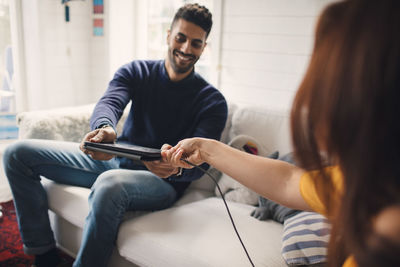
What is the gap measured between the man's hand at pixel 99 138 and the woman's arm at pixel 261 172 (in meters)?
0.41

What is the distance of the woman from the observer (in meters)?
0.50

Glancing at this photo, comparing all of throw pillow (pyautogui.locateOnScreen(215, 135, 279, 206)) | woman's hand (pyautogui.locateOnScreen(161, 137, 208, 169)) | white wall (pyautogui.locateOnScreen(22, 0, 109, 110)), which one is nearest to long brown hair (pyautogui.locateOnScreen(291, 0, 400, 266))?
woman's hand (pyautogui.locateOnScreen(161, 137, 208, 169))

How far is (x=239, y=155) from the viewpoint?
1024 millimetres

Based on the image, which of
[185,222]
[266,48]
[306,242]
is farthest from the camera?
[266,48]

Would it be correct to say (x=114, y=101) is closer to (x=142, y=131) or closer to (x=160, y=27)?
(x=142, y=131)

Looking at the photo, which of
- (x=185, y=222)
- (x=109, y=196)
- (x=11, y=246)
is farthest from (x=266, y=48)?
(x=11, y=246)

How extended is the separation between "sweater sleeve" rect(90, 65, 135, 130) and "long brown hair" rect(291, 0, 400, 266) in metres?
1.12

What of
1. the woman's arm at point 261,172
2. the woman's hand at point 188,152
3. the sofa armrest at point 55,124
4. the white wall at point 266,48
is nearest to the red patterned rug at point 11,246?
the sofa armrest at point 55,124

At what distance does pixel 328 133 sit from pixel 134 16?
2.79 meters

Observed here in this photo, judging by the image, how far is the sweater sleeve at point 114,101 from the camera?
62.1 inches

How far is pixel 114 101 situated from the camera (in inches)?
68.4

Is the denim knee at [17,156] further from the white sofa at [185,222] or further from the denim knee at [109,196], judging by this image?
the denim knee at [109,196]

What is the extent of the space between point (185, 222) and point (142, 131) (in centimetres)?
54

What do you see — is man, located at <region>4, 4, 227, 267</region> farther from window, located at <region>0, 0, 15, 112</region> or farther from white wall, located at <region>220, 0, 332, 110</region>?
window, located at <region>0, 0, 15, 112</region>
